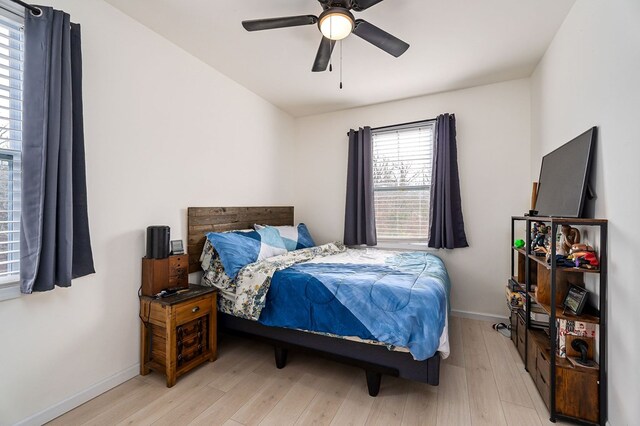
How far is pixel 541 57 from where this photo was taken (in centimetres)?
256

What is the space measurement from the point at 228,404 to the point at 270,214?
223cm

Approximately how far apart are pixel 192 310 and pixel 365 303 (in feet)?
4.21

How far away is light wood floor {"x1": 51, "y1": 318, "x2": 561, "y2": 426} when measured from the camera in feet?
5.35

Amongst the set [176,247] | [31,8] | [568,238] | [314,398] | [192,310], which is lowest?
[314,398]

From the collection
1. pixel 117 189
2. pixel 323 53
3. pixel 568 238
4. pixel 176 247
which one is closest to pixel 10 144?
pixel 117 189

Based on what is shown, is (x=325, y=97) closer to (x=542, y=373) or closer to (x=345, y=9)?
(x=345, y=9)

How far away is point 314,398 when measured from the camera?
1824 mm

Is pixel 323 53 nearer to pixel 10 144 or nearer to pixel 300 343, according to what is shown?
pixel 10 144

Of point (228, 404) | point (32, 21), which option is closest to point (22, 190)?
point (32, 21)

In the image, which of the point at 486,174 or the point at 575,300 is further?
the point at 486,174

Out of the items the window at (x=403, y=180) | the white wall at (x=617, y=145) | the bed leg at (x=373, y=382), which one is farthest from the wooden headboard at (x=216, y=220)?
the white wall at (x=617, y=145)

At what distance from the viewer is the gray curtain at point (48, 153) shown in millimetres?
1494

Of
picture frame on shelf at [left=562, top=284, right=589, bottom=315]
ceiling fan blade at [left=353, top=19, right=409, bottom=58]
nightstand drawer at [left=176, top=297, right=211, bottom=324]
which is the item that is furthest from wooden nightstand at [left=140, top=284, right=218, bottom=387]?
picture frame on shelf at [left=562, top=284, right=589, bottom=315]

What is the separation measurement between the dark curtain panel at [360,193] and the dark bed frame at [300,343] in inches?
53.3
